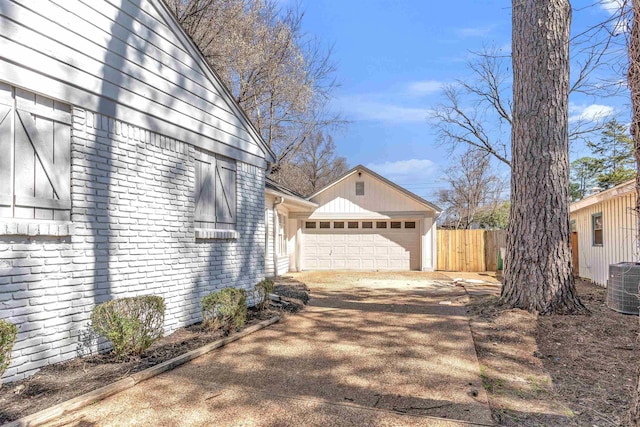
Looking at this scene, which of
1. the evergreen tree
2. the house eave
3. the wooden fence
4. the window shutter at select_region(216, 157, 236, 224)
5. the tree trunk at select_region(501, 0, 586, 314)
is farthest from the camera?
the evergreen tree

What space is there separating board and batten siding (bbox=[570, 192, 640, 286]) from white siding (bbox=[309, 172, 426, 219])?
5624 mm

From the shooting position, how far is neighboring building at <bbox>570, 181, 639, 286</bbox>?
31.0 ft

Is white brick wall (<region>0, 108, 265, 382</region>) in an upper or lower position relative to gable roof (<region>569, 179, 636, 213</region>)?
lower

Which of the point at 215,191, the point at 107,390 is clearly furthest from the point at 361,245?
the point at 107,390

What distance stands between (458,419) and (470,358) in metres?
1.79

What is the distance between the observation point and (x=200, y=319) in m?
6.30

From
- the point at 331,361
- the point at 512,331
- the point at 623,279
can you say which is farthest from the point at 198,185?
the point at 623,279

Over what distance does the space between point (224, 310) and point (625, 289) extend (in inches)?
276

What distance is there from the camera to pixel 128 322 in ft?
14.2

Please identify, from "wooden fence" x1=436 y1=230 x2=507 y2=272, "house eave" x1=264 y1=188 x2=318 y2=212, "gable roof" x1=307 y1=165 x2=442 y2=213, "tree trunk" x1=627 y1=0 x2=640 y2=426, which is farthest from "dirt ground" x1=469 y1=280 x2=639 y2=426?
"wooden fence" x1=436 y1=230 x2=507 y2=272

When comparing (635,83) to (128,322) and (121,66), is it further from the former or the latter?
(121,66)

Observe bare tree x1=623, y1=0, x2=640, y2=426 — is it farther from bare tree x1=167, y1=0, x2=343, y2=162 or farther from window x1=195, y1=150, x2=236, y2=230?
bare tree x1=167, y1=0, x2=343, y2=162

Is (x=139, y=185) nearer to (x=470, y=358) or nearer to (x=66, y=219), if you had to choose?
(x=66, y=219)

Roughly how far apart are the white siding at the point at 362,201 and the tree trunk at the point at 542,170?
9.18 meters
